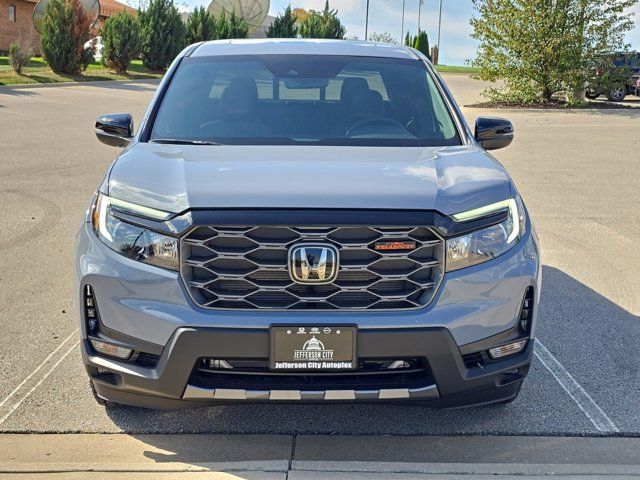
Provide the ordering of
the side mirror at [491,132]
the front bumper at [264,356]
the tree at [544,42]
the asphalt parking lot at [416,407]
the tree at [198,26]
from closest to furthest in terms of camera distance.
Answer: the front bumper at [264,356], the asphalt parking lot at [416,407], the side mirror at [491,132], the tree at [544,42], the tree at [198,26]

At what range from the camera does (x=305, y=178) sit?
3.32 m

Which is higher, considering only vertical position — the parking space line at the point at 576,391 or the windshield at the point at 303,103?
the windshield at the point at 303,103

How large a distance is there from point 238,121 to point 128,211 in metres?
1.29

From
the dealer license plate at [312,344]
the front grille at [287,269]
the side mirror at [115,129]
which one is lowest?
the dealer license plate at [312,344]

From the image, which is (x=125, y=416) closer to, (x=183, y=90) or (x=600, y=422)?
(x=183, y=90)

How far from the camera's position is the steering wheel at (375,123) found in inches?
173

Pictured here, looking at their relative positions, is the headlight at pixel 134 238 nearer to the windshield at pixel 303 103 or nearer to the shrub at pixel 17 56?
the windshield at pixel 303 103

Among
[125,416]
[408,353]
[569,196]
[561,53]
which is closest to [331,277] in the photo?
[408,353]

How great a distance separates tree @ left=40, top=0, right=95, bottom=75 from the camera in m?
33.1

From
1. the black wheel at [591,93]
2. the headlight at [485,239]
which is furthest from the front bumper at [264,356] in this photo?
the black wheel at [591,93]

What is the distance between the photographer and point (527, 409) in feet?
12.7

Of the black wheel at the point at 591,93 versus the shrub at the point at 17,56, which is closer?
the black wheel at the point at 591,93

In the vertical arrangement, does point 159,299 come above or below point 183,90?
below

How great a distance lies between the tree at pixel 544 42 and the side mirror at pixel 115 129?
67.9 feet
